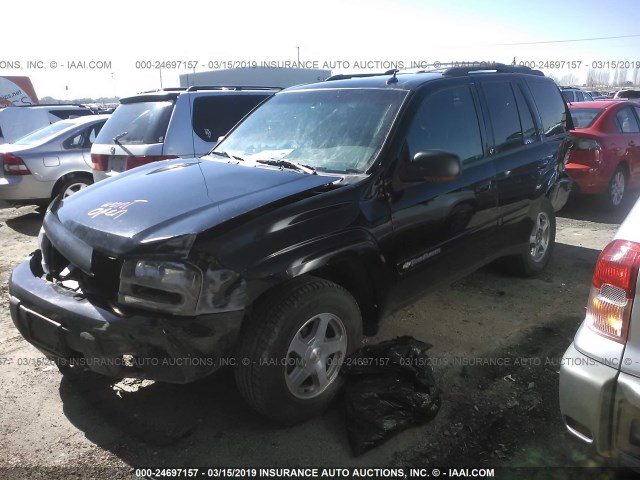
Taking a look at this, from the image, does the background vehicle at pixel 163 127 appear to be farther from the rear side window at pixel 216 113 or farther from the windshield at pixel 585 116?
the windshield at pixel 585 116

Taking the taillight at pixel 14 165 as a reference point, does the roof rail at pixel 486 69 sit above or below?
above

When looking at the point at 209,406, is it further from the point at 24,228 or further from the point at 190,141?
the point at 24,228

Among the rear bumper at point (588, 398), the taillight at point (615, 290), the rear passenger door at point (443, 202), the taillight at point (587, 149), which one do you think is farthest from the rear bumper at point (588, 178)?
the rear bumper at point (588, 398)

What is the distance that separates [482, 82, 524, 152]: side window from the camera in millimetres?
4184

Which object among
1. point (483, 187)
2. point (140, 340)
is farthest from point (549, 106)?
point (140, 340)

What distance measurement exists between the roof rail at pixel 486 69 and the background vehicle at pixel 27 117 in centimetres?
1082

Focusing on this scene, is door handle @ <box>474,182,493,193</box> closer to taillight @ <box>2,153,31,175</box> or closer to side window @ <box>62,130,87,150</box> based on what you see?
side window @ <box>62,130,87,150</box>

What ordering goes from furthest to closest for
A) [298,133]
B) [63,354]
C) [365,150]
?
[298,133] → [365,150] → [63,354]

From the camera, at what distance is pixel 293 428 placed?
9.34ft

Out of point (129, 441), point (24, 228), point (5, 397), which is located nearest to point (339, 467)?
point (129, 441)

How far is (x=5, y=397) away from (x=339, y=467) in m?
2.17

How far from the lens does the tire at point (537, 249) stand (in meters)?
4.86

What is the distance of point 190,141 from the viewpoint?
5906 millimetres

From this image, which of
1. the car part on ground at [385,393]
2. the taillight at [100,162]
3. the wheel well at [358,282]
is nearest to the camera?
the car part on ground at [385,393]
